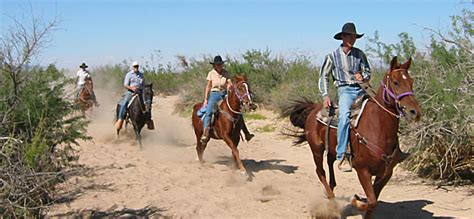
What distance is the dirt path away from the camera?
27.9ft

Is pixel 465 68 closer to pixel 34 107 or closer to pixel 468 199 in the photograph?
pixel 468 199

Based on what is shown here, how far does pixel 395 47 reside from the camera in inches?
465

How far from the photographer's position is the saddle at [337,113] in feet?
24.2

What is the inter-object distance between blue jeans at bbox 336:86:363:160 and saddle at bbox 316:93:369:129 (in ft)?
0.22

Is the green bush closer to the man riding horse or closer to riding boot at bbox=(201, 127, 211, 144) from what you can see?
riding boot at bbox=(201, 127, 211, 144)

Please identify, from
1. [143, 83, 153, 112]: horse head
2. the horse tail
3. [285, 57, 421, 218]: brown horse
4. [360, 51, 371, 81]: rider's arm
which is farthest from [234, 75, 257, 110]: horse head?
[143, 83, 153, 112]: horse head

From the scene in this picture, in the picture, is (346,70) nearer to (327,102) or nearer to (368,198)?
(327,102)

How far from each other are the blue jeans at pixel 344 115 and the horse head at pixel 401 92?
0.59m

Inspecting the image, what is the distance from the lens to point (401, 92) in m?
6.73

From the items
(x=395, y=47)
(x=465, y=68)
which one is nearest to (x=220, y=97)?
(x=395, y=47)

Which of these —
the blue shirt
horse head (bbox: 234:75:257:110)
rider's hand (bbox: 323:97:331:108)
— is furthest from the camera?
the blue shirt

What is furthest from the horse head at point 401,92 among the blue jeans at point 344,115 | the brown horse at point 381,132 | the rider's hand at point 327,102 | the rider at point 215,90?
the rider at point 215,90

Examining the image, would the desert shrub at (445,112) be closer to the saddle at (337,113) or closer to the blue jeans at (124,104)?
the saddle at (337,113)

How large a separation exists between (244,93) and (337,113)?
3.12 m
